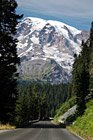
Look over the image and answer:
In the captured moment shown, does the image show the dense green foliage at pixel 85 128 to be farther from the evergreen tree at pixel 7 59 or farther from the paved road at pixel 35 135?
the evergreen tree at pixel 7 59

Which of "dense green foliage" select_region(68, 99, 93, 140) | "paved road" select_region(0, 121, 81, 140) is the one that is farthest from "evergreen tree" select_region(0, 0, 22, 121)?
"dense green foliage" select_region(68, 99, 93, 140)

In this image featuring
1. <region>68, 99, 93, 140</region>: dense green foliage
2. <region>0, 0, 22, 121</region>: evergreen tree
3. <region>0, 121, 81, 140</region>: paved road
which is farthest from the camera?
<region>0, 0, 22, 121</region>: evergreen tree

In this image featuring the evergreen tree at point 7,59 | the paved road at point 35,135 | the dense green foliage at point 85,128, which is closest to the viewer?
the paved road at point 35,135

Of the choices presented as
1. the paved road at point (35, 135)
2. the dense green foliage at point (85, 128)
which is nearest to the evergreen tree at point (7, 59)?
the paved road at point (35, 135)

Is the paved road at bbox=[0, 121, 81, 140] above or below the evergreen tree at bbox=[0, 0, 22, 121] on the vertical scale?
below

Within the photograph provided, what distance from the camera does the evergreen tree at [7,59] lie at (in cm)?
2772

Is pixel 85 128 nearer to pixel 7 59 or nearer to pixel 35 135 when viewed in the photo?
pixel 35 135

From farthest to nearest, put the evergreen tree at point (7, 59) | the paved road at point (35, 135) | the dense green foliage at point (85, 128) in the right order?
the evergreen tree at point (7, 59), the dense green foliage at point (85, 128), the paved road at point (35, 135)

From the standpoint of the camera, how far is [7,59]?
28656mm

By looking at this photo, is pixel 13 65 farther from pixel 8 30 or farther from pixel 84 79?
pixel 84 79

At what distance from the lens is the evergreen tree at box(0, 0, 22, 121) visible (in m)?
27.7

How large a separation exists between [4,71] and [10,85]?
1.98 metres

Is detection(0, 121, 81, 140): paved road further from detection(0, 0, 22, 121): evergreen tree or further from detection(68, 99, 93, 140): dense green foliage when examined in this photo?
detection(0, 0, 22, 121): evergreen tree

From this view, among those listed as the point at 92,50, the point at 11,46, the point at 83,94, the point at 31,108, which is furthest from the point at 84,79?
the point at 31,108
